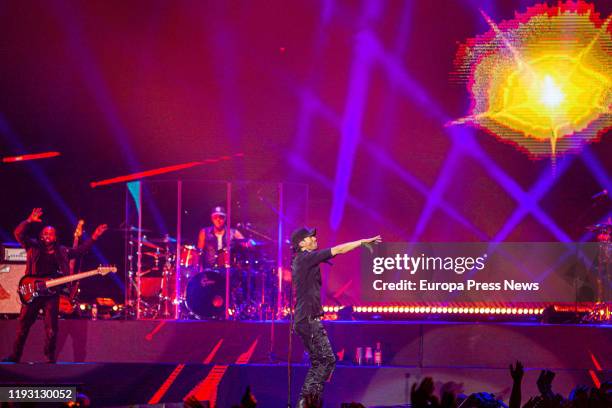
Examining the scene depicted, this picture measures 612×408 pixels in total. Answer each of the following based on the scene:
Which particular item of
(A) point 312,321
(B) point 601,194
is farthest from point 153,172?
(B) point 601,194

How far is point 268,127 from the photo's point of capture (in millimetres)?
12828

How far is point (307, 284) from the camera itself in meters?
7.18

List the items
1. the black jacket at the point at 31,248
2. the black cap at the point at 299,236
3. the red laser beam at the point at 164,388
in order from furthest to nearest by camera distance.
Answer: the black jacket at the point at 31,248
the red laser beam at the point at 164,388
the black cap at the point at 299,236

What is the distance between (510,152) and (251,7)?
4375mm

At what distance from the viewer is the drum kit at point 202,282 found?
35.9 feet

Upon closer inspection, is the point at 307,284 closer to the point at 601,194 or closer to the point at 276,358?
the point at 276,358

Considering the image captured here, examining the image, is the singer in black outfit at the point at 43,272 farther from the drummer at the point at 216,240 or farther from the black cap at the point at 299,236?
the black cap at the point at 299,236

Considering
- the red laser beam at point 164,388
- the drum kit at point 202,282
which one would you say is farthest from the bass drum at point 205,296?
the red laser beam at point 164,388

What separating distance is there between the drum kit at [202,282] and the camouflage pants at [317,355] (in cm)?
388

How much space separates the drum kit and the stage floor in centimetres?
54

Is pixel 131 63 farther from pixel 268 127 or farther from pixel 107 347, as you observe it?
pixel 107 347

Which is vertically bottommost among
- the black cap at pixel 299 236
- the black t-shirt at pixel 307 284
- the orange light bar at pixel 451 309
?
the black t-shirt at pixel 307 284

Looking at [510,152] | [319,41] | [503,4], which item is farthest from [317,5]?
[510,152]

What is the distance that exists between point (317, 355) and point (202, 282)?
407 cm
